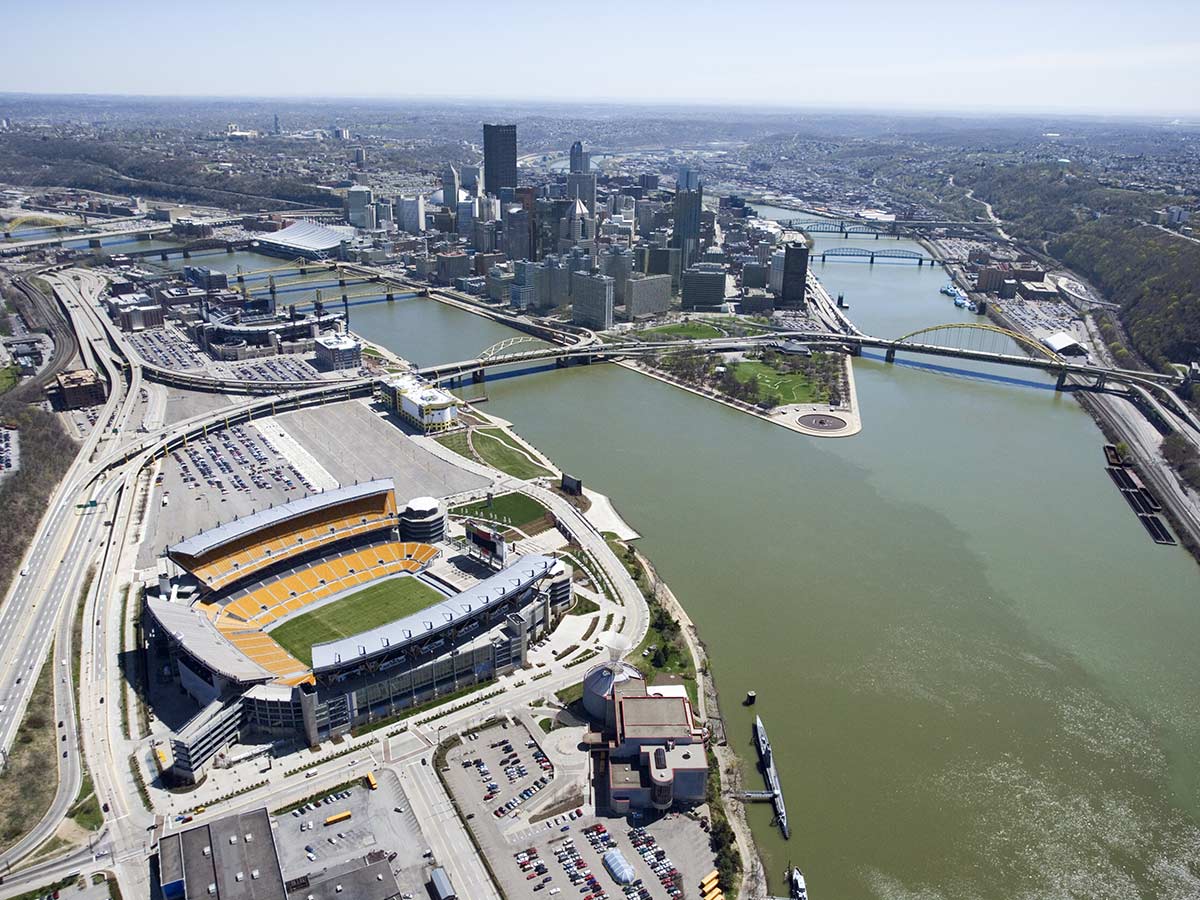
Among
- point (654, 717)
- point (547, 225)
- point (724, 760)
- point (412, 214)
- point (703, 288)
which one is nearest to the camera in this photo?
point (654, 717)

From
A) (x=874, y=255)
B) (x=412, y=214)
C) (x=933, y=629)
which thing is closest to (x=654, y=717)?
(x=933, y=629)

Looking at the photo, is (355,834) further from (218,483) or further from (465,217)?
(465,217)

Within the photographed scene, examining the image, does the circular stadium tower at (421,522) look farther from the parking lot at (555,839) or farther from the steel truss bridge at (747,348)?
the steel truss bridge at (747,348)

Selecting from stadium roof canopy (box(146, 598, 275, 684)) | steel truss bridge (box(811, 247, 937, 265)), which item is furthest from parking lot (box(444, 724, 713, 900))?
steel truss bridge (box(811, 247, 937, 265))

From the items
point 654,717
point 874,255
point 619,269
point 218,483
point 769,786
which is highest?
point 619,269

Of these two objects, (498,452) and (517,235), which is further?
(517,235)

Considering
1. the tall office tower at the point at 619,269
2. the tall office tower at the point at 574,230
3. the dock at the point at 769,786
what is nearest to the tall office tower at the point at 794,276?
the tall office tower at the point at 619,269

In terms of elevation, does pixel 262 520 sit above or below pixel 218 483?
above
